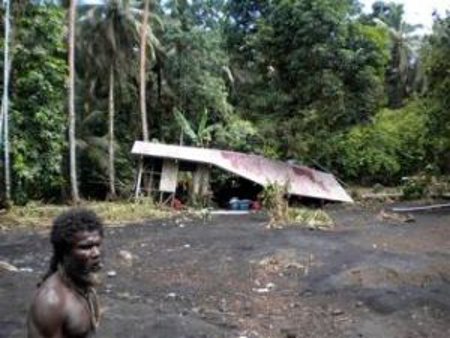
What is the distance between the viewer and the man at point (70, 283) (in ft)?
8.60

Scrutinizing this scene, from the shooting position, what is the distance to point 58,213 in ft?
61.8

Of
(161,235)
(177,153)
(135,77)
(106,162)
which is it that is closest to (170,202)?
(177,153)

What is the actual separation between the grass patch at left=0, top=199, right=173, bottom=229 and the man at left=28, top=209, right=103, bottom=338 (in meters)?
15.6

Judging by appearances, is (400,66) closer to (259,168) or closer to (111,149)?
(259,168)

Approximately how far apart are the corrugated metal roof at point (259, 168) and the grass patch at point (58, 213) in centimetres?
239

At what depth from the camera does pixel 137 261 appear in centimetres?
1286

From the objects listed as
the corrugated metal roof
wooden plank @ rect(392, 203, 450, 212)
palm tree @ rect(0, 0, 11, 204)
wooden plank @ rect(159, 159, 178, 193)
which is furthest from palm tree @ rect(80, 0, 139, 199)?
wooden plank @ rect(392, 203, 450, 212)

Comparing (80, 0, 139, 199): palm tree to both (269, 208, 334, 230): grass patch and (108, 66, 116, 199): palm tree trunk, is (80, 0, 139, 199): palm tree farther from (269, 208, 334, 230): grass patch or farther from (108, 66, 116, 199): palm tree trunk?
(269, 208, 334, 230): grass patch

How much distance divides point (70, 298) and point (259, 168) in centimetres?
2184

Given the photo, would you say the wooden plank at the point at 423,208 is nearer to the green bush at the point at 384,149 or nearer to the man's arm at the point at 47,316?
the green bush at the point at 384,149

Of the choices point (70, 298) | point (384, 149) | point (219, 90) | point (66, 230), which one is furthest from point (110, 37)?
point (70, 298)

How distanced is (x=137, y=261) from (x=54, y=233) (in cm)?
1024

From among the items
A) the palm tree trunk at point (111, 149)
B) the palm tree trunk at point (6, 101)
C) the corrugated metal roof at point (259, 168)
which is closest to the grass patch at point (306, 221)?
the corrugated metal roof at point (259, 168)

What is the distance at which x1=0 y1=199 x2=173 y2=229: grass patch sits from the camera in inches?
730
